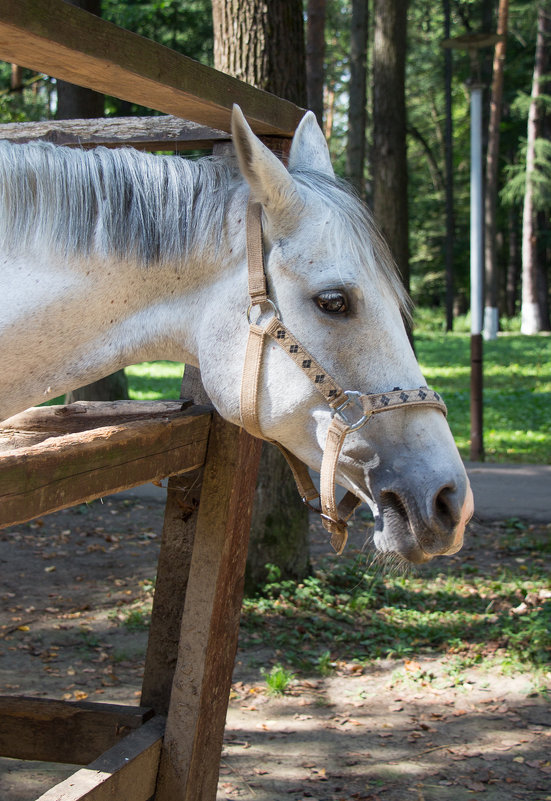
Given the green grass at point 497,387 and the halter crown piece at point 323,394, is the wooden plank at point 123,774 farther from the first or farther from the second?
the green grass at point 497,387

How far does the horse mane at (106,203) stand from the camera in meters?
1.98

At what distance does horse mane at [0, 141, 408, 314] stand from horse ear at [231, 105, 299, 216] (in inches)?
3.8

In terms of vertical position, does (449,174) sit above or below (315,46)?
above

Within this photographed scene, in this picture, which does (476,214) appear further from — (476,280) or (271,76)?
(271,76)

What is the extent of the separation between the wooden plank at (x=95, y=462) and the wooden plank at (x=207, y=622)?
83 mm

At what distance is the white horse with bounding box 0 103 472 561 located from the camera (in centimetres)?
187

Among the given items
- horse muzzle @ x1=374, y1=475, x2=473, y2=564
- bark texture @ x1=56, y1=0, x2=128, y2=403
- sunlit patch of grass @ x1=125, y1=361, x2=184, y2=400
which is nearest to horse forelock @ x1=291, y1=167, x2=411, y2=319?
horse muzzle @ x1=374, y1=475, x2=473, y2=564

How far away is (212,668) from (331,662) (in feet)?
8.23

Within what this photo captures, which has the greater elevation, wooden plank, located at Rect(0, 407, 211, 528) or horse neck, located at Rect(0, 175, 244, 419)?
horse neck, located at Rect(0, 175, 244, 419)

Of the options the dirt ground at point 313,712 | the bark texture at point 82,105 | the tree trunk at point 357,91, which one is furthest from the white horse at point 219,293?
the tree trunk at point 357,91

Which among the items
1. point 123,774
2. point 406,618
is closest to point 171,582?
point 123,774

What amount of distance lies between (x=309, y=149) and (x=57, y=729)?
1.93 metres

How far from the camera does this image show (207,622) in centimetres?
225

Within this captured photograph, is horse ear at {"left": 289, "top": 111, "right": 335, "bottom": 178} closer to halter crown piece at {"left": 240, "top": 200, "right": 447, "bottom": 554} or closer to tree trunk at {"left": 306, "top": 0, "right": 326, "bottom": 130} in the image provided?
halter crown piece at {"left": 240, "top": 200, "right": 447, "bottom": 554}
